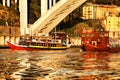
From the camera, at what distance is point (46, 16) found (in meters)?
81.4

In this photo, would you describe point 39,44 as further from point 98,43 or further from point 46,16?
point 98,43

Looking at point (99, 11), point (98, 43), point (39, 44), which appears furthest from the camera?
point (99, 11)

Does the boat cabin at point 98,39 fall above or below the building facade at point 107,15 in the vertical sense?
below

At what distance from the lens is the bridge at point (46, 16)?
265 feet

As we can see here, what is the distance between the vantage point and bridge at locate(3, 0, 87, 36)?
80750 mm

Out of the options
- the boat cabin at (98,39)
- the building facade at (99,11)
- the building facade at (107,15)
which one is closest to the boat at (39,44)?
the boat cabin at (98,39)

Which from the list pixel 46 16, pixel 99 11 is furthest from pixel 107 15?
pixel 46 16

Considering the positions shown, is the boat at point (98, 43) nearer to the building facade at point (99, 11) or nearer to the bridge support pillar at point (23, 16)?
the bridge support pillar at point (23, 16)

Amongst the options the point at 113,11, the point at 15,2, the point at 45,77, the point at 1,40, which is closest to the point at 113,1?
the point at 113,11

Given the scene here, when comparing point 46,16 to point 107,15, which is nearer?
point 46,16

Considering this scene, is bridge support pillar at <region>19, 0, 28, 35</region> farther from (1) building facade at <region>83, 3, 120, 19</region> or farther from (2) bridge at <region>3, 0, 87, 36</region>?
(1) building facade at <region>83, 3, 120, 19</region>

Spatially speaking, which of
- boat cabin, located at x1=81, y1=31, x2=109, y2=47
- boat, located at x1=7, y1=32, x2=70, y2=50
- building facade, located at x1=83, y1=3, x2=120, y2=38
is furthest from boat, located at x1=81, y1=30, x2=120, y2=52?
building facade, located at x1=83, y1=3, x2=120, y2=38

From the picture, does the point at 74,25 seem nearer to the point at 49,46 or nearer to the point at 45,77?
the point at 49,46

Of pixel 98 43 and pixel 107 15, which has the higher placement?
pixel 107 15
